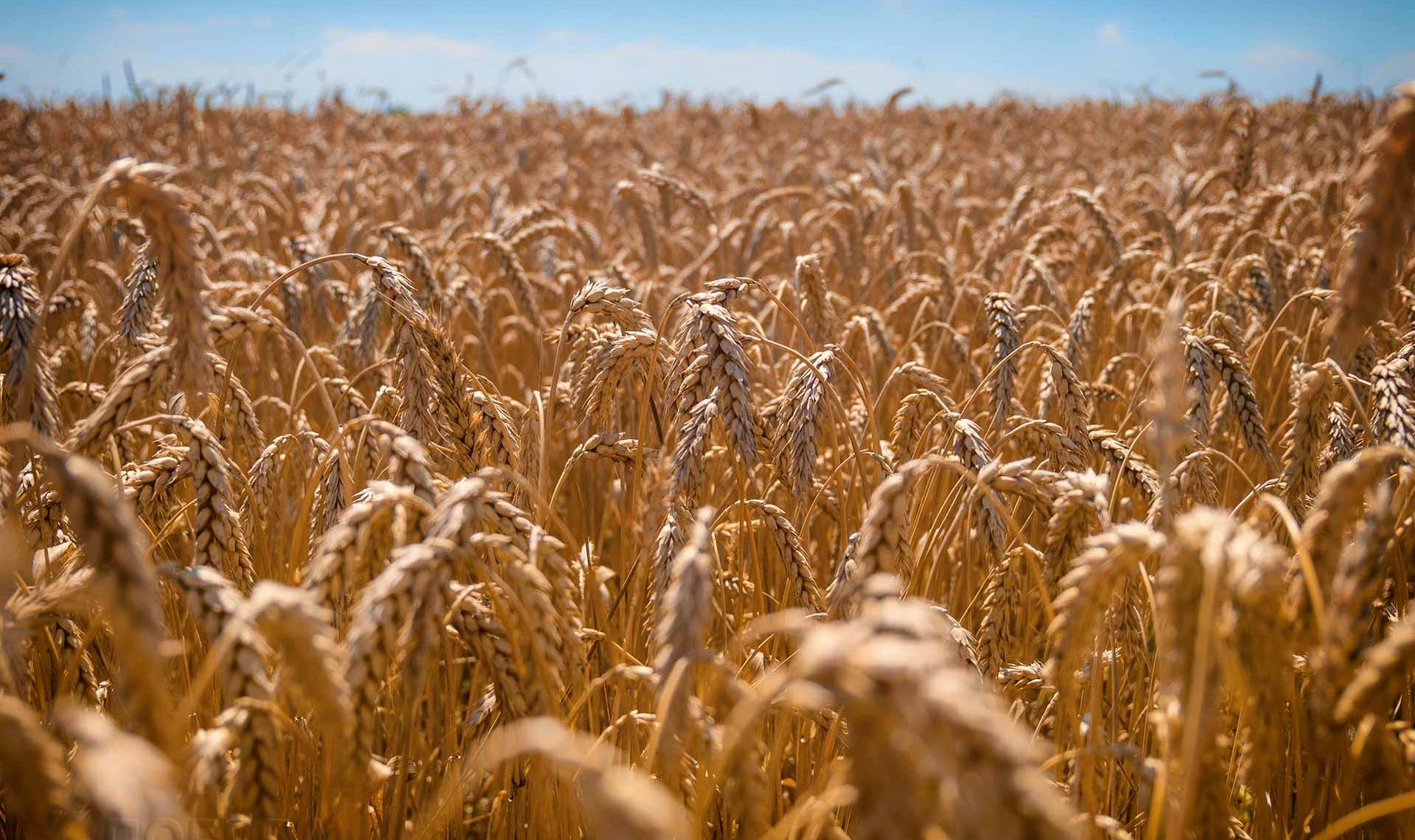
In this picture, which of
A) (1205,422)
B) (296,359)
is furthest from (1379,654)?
(296,359)

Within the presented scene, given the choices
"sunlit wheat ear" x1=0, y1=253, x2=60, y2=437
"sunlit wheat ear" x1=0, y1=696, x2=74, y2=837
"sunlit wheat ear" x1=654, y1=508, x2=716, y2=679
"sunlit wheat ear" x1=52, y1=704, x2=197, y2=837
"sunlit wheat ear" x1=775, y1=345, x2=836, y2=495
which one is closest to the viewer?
"sunlit wheat ear" x1=52, y1=704, x2=197, y2=837

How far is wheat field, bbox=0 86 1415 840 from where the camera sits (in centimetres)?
79

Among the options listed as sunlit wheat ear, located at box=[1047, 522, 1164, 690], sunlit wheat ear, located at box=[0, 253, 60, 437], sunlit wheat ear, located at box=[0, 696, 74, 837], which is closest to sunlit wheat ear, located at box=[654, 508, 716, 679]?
sunlit wheat ear, located at box=[1047, 522, 1164, 690]

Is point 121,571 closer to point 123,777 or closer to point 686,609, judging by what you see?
point 123,777

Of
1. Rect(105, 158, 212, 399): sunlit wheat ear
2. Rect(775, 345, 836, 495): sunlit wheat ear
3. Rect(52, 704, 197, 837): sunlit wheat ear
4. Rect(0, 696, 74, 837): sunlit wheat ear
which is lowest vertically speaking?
Rect(0, 696, 74, 837): sunlit wheat ear

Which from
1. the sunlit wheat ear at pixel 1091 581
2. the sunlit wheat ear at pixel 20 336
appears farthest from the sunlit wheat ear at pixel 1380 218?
the sunlit wheat ear at pixel 20 336

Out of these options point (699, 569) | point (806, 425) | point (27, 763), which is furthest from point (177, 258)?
point (806, 425)

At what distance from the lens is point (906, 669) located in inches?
24.0

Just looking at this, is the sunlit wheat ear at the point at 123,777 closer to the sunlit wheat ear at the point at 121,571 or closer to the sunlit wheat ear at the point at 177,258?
the sunlit wheat ear at the point at 121,571

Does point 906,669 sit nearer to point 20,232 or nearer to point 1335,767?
point 1335,767

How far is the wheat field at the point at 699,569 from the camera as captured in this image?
0.79 meters

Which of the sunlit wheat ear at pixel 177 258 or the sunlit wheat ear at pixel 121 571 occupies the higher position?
the sunlit wheat ear at pixel 177 258

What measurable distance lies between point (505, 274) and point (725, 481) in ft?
3.54

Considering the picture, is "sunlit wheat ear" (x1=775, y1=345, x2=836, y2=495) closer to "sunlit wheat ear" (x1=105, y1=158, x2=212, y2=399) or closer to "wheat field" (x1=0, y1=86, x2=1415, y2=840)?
"wheat field" (x1=0, y1=86, x2=1415, y2=840)
